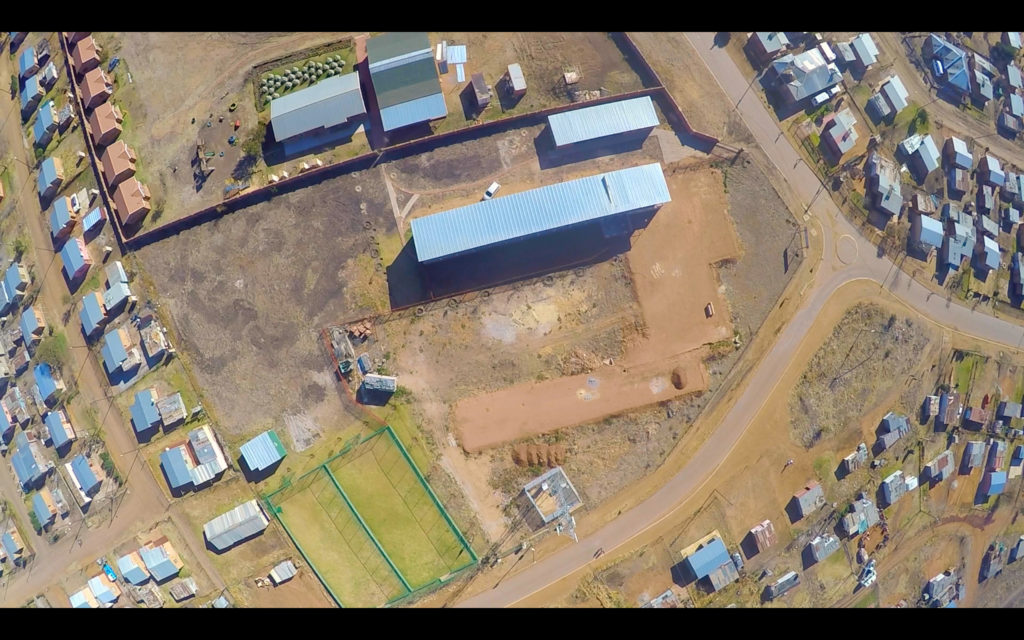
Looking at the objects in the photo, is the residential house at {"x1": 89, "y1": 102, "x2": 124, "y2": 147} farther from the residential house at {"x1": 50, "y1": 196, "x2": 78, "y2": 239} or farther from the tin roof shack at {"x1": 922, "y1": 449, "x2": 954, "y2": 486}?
the tin roof shack at {"x1": 922, "y1": 449, "x2": 954, "y2": 486}

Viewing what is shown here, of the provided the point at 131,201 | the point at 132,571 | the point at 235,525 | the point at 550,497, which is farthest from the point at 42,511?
the point at 550,497

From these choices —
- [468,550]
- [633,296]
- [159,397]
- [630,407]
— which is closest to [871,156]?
[633,296]

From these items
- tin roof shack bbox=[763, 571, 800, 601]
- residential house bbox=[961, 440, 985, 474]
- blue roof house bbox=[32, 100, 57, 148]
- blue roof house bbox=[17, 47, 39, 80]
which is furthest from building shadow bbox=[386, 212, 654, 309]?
blue roof house bbox=[17, 47, 39, 80]

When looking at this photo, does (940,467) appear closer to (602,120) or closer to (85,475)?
(602,120)

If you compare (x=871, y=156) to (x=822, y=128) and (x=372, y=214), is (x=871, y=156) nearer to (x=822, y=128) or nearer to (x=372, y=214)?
(x=822, y=128)

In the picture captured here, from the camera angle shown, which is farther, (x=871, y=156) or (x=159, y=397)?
(x=871, y=156)

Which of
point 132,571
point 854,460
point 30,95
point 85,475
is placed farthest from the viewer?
point 30,95
